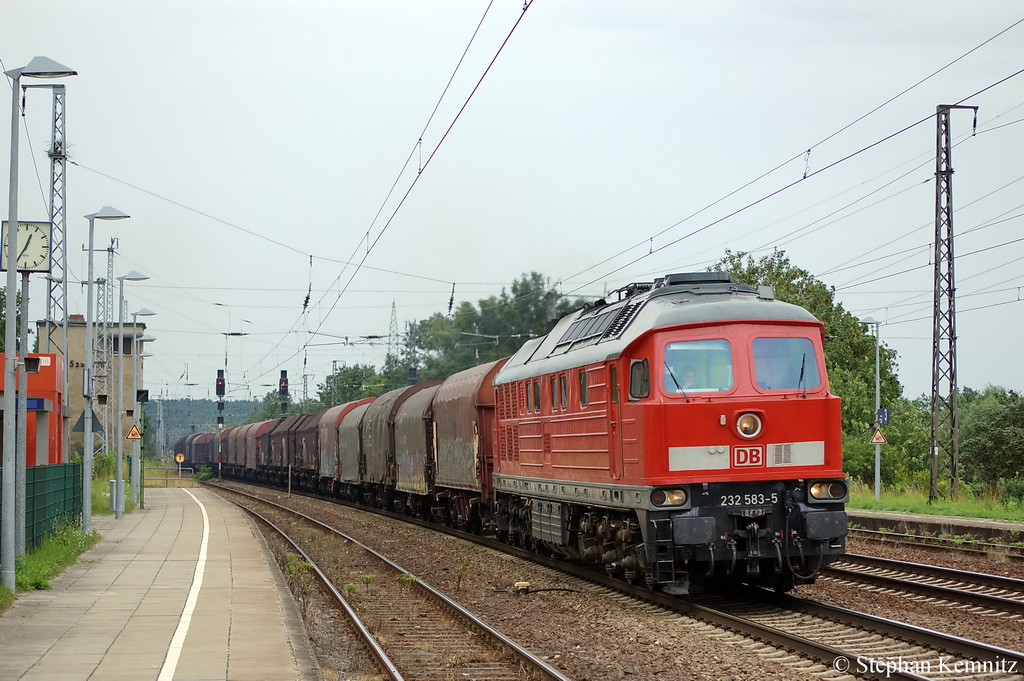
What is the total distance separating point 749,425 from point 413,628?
183 inches

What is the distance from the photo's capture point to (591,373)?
47.8 feet

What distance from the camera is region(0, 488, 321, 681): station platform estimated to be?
32.8 feet

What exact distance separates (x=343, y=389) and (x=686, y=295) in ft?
307

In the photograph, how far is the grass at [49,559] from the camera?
51.8 feet

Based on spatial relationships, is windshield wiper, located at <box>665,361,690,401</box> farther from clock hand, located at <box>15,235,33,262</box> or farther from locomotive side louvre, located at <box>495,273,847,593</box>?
clock hand, located at <box>15,235,33,262</box>

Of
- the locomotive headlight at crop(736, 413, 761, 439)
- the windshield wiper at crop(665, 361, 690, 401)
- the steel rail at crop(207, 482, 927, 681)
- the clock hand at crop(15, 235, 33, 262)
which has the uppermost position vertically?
the clock hand at crop(15, 235, 33, 262)

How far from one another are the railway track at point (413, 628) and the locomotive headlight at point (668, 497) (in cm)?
225

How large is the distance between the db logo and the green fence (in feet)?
36.2

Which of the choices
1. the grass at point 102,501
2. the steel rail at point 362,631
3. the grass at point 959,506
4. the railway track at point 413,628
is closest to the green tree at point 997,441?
the grass at point 959,506

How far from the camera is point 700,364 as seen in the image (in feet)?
42.1

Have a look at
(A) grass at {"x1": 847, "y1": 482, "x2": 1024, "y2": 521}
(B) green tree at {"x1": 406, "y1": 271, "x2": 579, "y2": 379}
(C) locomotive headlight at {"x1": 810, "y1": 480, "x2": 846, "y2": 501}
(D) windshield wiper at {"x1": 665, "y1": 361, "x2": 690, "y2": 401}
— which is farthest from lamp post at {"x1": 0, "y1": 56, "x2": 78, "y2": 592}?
(B) green tree at {"x1": 406, "y1": 271, "x2": 579, "y2": 379}

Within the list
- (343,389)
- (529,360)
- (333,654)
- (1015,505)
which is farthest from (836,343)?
(343,389)

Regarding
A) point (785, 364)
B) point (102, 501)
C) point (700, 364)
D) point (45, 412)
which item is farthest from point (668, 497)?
point (102, 501)

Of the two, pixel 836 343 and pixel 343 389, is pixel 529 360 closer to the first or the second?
Result: pixel 836 343
